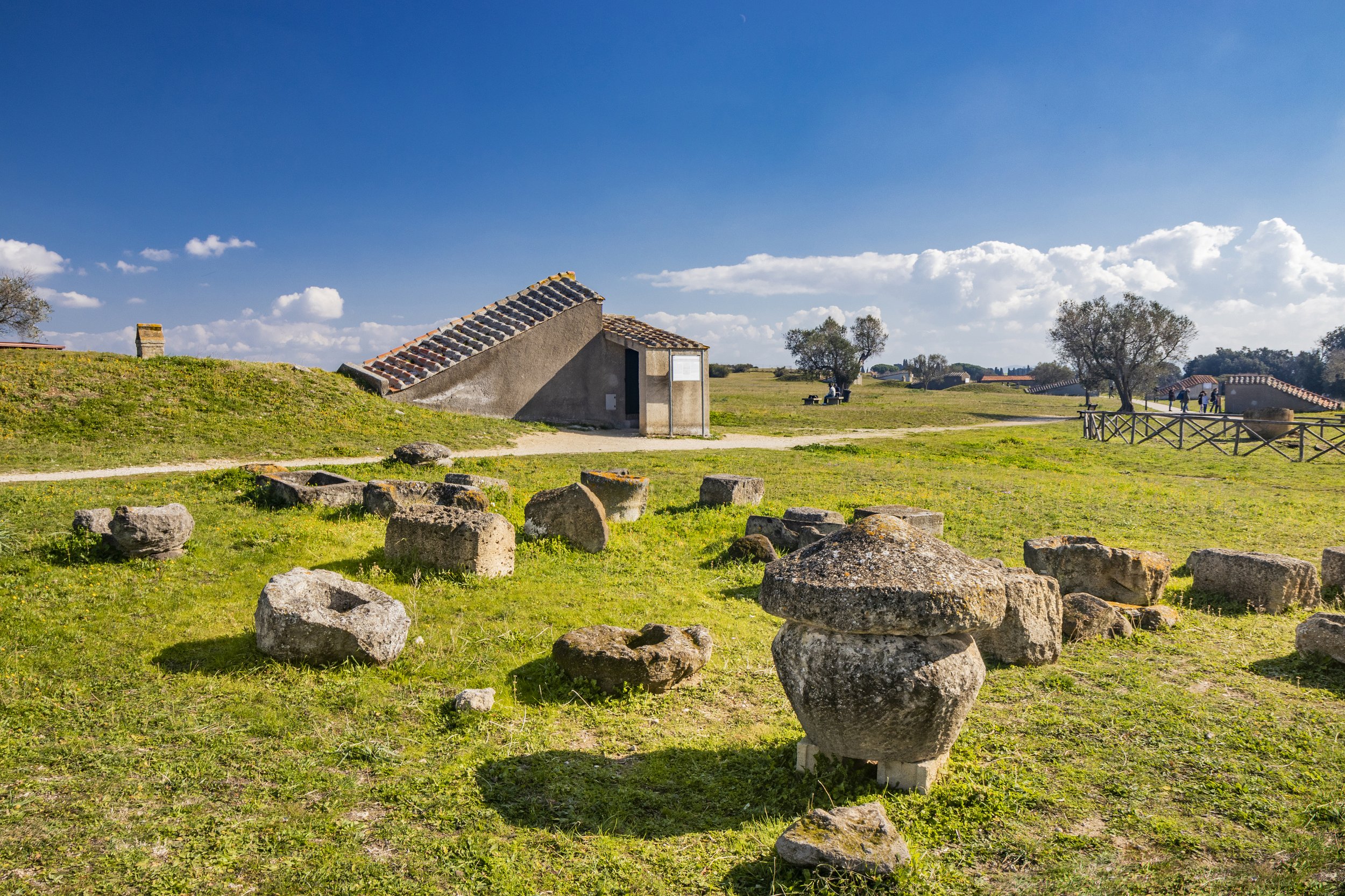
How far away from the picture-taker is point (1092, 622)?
7844 millimetres

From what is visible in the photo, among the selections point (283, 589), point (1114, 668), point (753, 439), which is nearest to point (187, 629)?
point (283, 589)

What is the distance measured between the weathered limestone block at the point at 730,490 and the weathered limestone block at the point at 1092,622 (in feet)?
22.1

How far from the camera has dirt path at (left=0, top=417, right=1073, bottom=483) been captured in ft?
50.5

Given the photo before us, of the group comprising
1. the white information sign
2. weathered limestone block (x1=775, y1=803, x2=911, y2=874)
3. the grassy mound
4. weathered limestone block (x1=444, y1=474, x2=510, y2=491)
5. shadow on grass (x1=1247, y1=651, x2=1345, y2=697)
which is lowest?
shadow on grass (x1=1247, y1=651, x2=1345, y2=697)

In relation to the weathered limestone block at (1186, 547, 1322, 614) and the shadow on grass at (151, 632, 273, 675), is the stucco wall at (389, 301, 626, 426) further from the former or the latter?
the weathered limestone block at (1186, 547, 1322, 614)

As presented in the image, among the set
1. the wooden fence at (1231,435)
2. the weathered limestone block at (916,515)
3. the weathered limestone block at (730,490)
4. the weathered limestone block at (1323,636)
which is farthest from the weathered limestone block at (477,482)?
the wooden fence at (1231,435)

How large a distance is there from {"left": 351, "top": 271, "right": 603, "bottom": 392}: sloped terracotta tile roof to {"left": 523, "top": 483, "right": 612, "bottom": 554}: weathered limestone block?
16.3 metres

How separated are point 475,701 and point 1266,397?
6201 cm

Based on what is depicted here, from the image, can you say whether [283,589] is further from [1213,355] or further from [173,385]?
[1213,355]

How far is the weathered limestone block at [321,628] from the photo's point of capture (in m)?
6.65

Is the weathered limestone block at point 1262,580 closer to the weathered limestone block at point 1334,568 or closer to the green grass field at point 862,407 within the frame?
the weathered limestone block at point 1334,568

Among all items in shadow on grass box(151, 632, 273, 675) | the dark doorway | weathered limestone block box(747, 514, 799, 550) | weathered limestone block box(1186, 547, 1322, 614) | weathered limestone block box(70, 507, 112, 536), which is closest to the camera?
shadow on grass box(151, 632, 273, 675)

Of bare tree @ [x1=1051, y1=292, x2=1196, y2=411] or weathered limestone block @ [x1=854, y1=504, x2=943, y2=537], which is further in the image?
bare tree @ [x1=1051, y1=292, x2=1196, y2=411]

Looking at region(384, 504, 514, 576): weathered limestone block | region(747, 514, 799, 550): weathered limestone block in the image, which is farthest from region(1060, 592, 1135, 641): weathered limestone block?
region(384, 504, 514, 576): weathered limestone block
